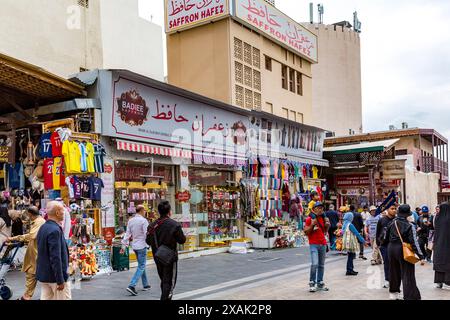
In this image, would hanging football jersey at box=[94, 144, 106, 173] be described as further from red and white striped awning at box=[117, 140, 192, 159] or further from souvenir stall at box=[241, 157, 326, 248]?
souvenir stall at box=[241, 157, 326, 248]

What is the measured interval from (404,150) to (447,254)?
75.2 feet

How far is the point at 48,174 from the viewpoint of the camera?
12.3 m

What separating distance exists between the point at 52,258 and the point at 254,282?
574 centimetres

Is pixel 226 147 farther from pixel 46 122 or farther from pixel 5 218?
pixel 5 218

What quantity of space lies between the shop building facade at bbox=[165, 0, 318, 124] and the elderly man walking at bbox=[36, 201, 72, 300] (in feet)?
46.6

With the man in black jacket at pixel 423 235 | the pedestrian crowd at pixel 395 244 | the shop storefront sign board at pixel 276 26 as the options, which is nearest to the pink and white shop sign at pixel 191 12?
the shop storefront sign board at pixel 276 26

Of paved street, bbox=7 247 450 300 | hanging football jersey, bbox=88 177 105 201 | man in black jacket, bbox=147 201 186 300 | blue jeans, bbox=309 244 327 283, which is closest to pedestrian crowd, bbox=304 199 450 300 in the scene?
blue jeans, bbox=309 244 327 283

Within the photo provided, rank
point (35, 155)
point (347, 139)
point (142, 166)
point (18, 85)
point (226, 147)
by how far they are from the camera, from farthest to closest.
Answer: point (347, 139) < point (226, 147) < point (142, 166) < point (35, 155) < point (18, 85)

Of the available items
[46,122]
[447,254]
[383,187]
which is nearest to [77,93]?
[46,122]

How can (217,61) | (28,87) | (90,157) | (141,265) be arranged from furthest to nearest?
(217,61) < (28,87) < (90,157) < (141,265)

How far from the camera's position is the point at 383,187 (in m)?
25.3

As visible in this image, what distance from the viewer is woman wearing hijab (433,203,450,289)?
942 cm

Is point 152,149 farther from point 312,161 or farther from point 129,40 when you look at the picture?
point 129,40

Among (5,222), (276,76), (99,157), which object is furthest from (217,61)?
(5,222)
